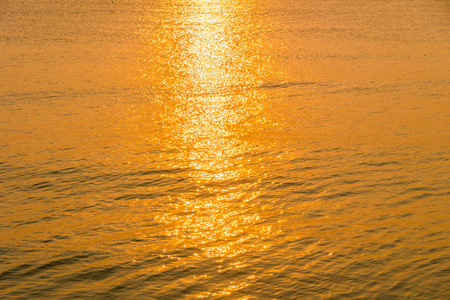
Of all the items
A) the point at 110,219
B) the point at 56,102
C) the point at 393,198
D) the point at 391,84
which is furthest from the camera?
the point at 391,84

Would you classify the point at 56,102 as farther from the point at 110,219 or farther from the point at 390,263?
the point at 390,263

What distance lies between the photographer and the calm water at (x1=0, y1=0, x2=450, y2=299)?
526 cm

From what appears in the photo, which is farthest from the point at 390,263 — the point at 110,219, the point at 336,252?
the point at 110,219

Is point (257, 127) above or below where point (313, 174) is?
above

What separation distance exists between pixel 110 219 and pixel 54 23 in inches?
560

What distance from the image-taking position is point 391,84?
11.4 meters

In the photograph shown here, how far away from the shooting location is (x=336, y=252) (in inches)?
219

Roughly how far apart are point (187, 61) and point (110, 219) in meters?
7.82

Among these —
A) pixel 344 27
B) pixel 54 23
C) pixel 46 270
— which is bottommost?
pixel 46 270

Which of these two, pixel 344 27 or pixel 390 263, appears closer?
pixel 390 263

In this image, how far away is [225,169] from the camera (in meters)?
7.66

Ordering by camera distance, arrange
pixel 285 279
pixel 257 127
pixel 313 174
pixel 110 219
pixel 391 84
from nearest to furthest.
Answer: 1. pixel 285 279
2. pixel 110 219
3. pixel 313 174
4. pixel 257 127
5. pixel 391 84

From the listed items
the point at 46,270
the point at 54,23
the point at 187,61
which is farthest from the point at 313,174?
the point at 54,23

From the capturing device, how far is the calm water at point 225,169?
5258mm
